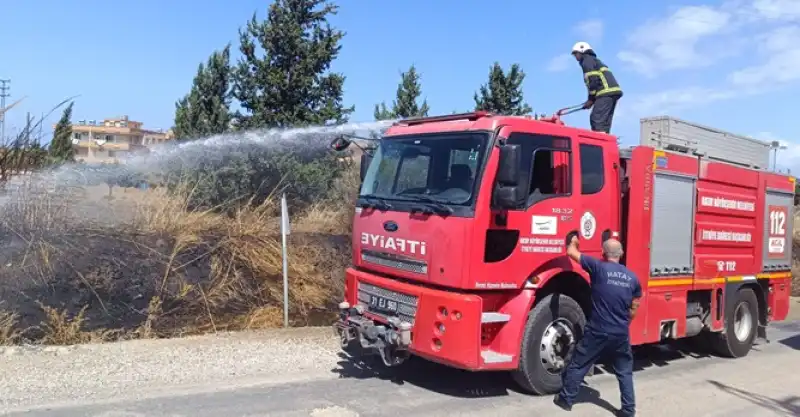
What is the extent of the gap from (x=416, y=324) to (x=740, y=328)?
566 cm

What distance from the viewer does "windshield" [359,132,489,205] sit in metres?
6.35

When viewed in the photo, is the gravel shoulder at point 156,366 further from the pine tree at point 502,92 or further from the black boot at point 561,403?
the pine tree at point 502,92

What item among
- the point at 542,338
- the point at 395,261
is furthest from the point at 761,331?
the point at 395,261

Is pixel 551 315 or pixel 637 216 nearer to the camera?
pixel 551 315

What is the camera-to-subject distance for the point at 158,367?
730 centimetres

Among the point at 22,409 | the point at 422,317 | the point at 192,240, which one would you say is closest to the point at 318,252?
the point at 192,240

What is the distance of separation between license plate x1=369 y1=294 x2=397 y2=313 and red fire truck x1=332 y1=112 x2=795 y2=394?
0.04 ft

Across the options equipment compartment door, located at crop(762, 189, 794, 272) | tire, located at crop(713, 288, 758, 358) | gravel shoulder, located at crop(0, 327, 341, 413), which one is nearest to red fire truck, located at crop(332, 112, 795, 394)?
tire, located at crop(713, 288, 758, 358)

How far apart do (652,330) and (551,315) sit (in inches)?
70.2

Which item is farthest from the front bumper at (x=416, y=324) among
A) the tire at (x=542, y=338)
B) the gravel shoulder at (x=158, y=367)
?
the gravel shoulder at (x=158, y=367)

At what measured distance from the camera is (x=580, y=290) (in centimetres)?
714

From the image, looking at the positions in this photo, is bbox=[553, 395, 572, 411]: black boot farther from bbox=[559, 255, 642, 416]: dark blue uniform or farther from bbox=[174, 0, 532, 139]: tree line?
bbox=[174, 0, 532, 139]: tree line

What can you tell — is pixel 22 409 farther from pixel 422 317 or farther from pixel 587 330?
pixel 587 330

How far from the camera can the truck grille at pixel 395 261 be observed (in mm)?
6471
